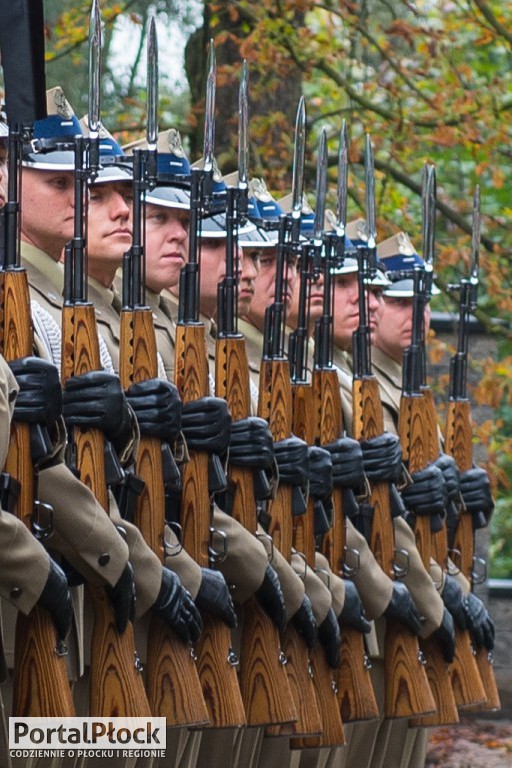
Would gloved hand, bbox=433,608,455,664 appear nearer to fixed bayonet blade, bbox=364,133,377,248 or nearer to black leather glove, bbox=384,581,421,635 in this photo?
black leather glove, bbox=384,581,421,635

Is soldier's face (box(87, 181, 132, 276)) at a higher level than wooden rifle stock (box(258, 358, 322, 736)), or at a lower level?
higher

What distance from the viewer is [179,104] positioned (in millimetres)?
17203

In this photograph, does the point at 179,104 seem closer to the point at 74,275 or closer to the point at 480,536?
the point at 480,536

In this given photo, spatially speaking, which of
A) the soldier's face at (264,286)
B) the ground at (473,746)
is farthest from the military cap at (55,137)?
the ground at (473,746)

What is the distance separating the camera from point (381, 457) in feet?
28.7

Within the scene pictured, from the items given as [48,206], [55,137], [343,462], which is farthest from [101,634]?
[343,462]

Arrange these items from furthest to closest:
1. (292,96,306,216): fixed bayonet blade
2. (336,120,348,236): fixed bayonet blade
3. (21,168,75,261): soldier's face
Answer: (336,120,348,236): fixed bayonet blade → (292,96,306,216): fixed bayonet blade → (21,168,75,261): soldier's face

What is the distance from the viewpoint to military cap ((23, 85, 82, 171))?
21.8 feet

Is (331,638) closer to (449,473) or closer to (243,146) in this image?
(449,473)

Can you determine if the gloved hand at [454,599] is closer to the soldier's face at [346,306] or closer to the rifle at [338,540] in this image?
the rifle at [338,540]

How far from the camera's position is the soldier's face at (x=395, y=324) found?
10430mm

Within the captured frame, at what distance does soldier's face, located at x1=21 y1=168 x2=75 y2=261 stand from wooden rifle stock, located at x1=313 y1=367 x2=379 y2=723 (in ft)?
6.40

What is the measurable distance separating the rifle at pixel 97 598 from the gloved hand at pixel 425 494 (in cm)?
315

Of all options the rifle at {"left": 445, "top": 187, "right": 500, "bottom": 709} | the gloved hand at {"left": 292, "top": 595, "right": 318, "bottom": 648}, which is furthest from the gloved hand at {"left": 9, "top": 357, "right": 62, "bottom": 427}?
the rifle at {"left": 445, "top": 187, "right": 500, "bottom": 709}
